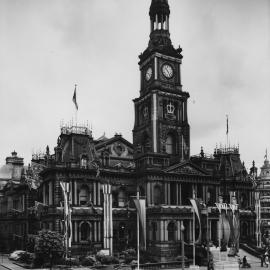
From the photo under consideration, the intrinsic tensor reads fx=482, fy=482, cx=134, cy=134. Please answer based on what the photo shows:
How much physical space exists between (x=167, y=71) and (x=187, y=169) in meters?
15.8

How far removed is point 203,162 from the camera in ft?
244

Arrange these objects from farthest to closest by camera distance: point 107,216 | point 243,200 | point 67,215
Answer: point 243,200, point 107,216, point 67,215

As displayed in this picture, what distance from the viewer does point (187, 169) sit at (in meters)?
69.7

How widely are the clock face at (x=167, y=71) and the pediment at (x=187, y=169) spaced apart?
14.3 m

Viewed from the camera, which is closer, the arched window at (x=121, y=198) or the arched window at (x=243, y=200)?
the arched window at (x=121, y=198)

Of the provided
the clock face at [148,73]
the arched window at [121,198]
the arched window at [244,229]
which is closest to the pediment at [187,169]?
the arched window at [121,198]

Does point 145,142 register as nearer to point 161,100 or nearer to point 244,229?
point 161,100

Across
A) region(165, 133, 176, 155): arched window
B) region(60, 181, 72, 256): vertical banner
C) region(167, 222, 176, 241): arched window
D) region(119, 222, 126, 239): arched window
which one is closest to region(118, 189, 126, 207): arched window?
region(119, 222, 126, 239): arched window

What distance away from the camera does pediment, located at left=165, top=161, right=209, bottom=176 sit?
6844cm

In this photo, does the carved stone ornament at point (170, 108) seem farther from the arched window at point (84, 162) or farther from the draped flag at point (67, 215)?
the draped flag at point (67, 215)

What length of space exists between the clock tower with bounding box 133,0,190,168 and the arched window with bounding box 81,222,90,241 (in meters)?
12.3

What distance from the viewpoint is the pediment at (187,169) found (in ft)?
225

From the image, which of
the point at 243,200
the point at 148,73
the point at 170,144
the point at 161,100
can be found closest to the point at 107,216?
the point at 170,144

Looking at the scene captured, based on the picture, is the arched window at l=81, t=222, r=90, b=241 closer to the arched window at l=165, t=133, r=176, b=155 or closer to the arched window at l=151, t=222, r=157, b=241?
the arched window at l=151, t=222, r=157, b=241
